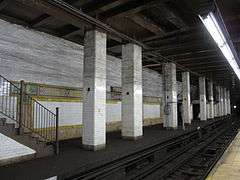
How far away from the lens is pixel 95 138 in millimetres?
8922

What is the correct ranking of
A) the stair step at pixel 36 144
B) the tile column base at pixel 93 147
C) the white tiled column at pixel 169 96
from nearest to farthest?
the stair step at pixel 36 144 < the tile column base at pixel 93 147 < the white tiled column at pixel 169 96

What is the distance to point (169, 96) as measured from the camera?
16.6 meters

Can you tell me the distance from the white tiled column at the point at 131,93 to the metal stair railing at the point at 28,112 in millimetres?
3311

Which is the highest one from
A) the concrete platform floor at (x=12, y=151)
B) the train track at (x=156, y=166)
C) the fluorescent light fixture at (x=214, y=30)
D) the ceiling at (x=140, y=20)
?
the ceiling at (x=140, y=20)

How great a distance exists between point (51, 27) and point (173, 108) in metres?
9.59

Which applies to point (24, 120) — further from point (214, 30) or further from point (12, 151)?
point (214, 30)

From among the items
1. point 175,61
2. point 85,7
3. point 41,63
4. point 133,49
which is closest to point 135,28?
point 133,49

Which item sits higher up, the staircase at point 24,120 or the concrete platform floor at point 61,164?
the staircase at point 24,120

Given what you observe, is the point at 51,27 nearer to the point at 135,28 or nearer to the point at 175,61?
the point at 135,28

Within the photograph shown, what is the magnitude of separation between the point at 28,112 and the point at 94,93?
105 inches

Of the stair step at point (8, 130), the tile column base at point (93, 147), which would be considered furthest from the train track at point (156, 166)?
the stair step at point (8, 130)

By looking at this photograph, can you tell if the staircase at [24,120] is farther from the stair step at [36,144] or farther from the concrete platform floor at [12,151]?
the concrete platform floor at [12,151]

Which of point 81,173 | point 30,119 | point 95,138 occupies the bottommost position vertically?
point 81,173

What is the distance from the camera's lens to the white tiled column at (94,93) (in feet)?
29.6
